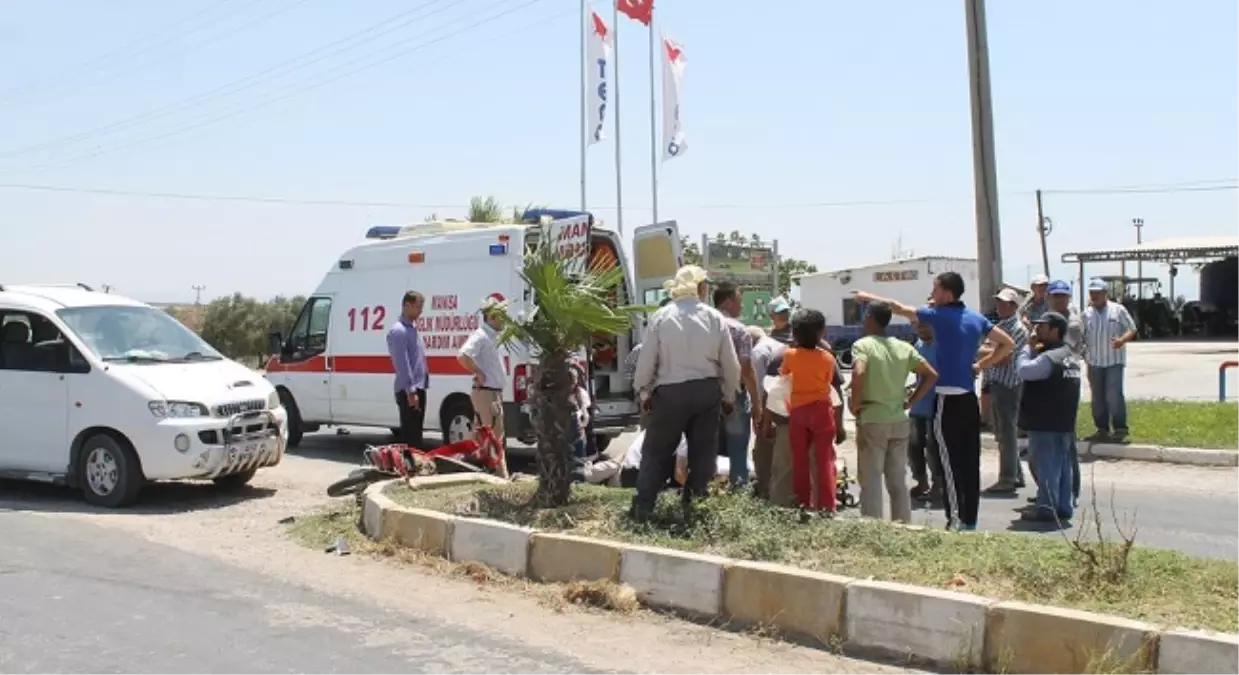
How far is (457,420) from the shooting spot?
488 inches

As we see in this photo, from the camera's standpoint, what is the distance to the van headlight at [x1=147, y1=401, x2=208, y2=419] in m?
9.59

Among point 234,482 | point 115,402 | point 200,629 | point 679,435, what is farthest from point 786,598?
point 234,482

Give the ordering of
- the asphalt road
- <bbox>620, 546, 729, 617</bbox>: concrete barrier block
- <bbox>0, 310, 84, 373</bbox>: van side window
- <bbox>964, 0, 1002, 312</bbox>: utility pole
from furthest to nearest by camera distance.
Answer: <bbox>964, 0, 1002, 312</bbox>: utility pole, <bbox>0, 310, 84, 373</bbox>: van side window, <bbox>620, 546, 729, 617</bbox>: concrete barrier block, the asphalt road

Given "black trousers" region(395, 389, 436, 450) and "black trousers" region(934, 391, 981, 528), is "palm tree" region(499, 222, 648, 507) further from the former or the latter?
"black trousers" region(395, 389, 436, 450)

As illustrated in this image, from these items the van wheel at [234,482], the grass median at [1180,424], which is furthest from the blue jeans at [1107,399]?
the van wheel at [234,482]

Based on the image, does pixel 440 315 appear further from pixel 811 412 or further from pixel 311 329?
pixel 811 412

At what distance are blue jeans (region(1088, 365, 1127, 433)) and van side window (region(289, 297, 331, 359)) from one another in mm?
9029

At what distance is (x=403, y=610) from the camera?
254 inches

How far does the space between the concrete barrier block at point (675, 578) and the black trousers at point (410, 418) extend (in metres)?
5.13

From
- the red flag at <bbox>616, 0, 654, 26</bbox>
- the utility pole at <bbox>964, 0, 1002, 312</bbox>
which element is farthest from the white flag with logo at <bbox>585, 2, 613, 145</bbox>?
the utility pole at <bbox>964, 0, 1002, 312</bbox>

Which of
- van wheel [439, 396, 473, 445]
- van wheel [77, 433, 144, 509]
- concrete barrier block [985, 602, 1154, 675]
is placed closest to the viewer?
concrete barrier block [985, 602, 1154, 675]

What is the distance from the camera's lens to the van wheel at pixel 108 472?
9.75 m

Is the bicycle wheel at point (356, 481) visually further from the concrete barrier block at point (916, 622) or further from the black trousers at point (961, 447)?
the concrete barrier block at point (916, 622)

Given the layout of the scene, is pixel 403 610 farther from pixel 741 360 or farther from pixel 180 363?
pixel 180 363
